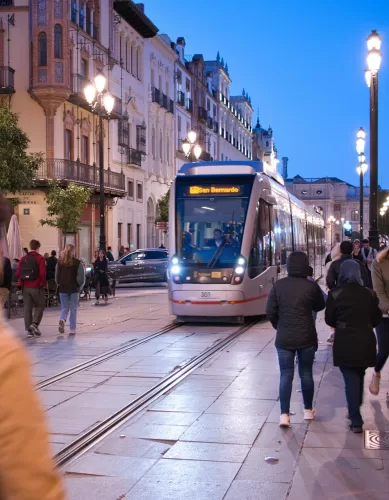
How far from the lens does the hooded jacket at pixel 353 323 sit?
7.55 m

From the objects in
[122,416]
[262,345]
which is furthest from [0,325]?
[262,345]

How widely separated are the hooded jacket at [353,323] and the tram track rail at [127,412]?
234cm

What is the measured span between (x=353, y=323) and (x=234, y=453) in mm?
1746

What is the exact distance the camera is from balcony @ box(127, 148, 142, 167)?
47500 millimetres

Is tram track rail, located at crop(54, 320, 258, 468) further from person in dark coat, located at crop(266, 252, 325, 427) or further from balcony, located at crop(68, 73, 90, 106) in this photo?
balcony, located at crop(68, 73, 90, 106)

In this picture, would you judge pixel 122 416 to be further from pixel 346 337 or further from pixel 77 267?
pixel 77 267

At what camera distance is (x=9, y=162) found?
29.6 meters

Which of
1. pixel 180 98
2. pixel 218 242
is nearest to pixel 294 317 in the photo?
pixel 218 242

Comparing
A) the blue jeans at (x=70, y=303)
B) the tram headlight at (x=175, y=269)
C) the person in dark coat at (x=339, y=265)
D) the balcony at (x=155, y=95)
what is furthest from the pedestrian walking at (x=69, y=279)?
the balcony at (x=155, y=95)

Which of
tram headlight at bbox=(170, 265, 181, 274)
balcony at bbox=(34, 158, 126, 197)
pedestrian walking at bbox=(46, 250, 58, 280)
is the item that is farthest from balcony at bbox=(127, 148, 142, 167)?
tram headlight at bbox=(170, 265, 181, 274)

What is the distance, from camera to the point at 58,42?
3806 centimetres

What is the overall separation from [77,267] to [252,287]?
3979 mm

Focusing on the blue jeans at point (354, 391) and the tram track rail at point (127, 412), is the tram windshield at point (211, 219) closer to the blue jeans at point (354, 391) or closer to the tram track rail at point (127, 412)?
the tram track rail at point (127, 412)

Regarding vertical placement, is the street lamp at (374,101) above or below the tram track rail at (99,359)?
above
